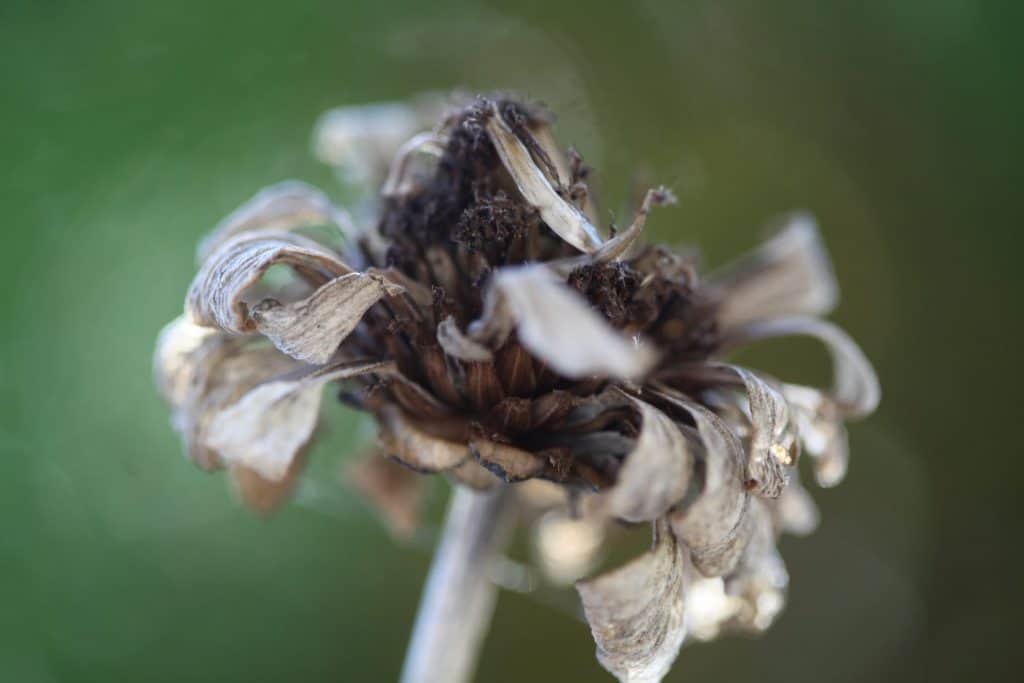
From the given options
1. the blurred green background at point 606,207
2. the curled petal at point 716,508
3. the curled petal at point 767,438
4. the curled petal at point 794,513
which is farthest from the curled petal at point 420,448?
the blurred green background at point 606,207

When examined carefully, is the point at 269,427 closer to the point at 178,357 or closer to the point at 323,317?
the point at 323,317

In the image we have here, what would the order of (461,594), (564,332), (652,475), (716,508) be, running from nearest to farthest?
(564,332)
(652,475)
(716,508)
(461,594)

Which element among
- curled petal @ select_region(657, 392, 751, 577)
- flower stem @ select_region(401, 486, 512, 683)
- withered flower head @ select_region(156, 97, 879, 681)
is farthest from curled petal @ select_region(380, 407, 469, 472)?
curled petal @ select_region(657, 392, 751, 577)

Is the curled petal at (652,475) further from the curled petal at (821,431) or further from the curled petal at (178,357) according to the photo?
the curled petal at (178,357)

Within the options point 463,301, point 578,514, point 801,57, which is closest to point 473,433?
point 463,301

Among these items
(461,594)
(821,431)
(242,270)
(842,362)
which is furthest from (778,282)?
(242,270)

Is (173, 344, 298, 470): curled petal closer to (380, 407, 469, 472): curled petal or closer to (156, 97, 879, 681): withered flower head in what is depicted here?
(156, 97, 879, 681): withered flower head

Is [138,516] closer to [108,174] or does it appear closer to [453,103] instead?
[108,174]
